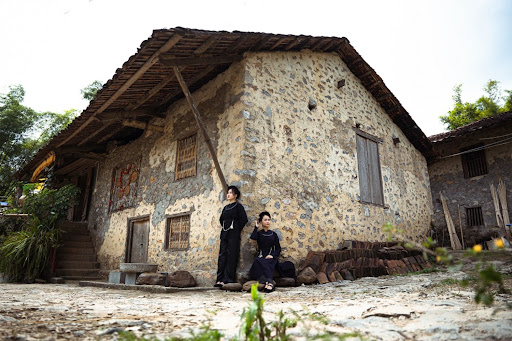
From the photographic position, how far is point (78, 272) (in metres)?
9.12

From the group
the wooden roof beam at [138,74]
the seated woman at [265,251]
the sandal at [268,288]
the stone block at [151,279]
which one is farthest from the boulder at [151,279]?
the wooden roof beam at [138,74]

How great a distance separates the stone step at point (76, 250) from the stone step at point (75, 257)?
3.2 inches

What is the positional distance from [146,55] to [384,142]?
6789mm

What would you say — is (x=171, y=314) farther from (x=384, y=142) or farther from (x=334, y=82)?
(x=384, y=142)

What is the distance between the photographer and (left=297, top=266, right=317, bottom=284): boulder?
6000mm

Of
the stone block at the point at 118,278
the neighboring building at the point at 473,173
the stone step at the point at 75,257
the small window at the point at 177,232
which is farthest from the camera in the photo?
the neighboring building at the point at 473,173

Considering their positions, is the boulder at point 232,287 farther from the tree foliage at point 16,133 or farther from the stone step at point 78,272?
the tree foliage at point 16,133

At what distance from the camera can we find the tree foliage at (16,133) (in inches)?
715

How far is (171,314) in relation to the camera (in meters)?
3.08

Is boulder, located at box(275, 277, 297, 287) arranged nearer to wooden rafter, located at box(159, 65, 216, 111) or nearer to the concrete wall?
the concrete wall

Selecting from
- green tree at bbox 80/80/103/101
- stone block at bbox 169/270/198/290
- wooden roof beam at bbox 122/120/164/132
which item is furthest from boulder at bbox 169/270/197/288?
green tree at bbox 80/80/103/101

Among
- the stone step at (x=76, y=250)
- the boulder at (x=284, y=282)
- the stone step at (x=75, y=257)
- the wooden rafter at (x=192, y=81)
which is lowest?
the boulder at (x=284, y=282)

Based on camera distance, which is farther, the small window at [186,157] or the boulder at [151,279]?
the small window at [186,157]

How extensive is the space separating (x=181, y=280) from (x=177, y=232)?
5.03ft
